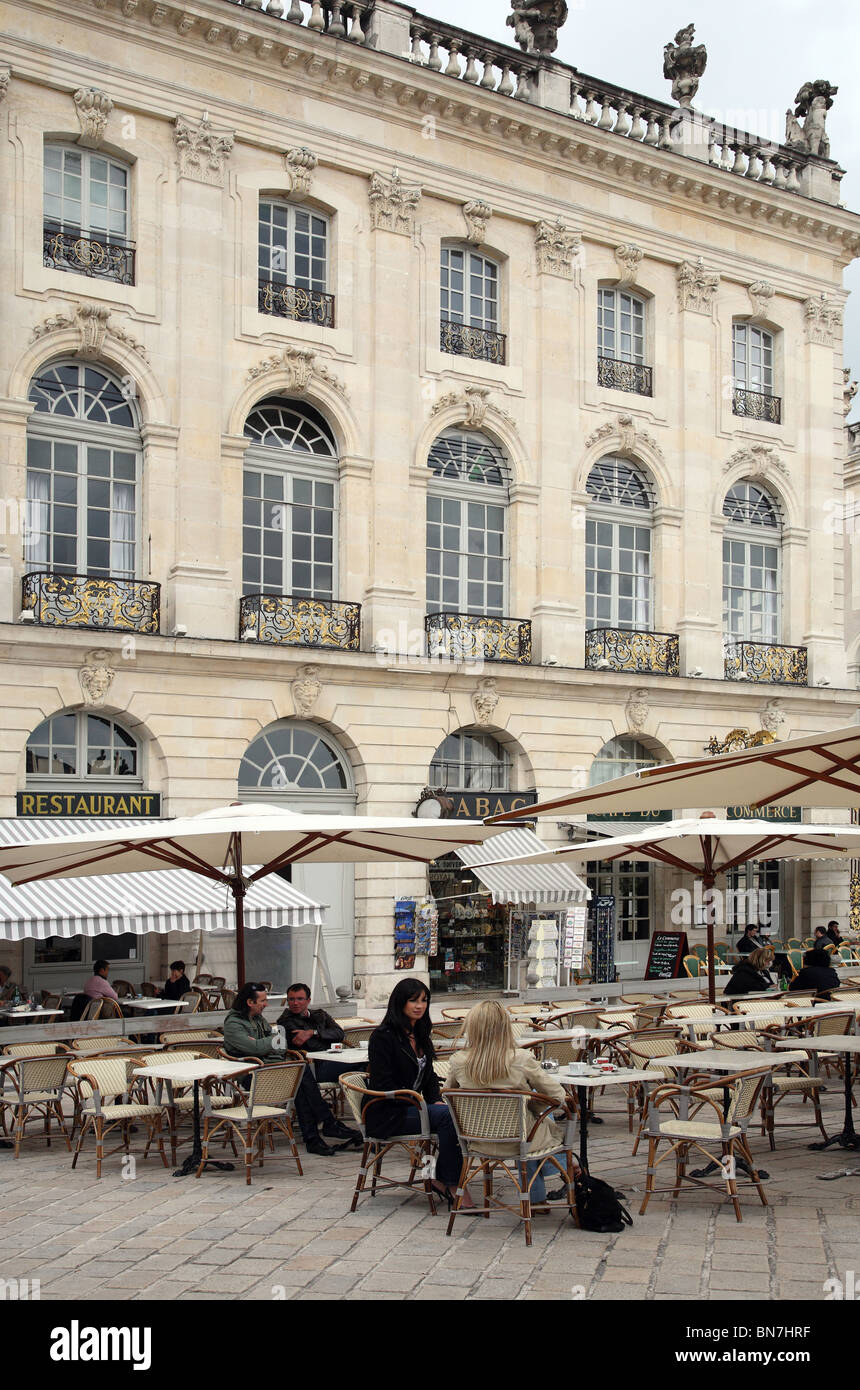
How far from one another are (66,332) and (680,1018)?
11822mm

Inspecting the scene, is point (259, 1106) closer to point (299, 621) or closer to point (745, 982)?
point (745, 982)

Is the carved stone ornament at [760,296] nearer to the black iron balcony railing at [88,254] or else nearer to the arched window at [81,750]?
the black iron balcony railing at [88,254]

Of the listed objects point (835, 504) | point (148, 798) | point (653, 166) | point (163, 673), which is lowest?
point (148, 798)

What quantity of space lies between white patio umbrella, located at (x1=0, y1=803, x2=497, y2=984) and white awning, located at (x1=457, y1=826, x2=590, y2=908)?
7.31m

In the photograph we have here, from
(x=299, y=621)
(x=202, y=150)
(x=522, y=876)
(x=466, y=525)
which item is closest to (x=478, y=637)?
(x=466, y=525)

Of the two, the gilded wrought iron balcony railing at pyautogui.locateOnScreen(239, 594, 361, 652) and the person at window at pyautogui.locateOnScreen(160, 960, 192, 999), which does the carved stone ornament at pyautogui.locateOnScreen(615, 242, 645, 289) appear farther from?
the person at window at pyautogui.locateOnScreen(160, 960, 192, 999)

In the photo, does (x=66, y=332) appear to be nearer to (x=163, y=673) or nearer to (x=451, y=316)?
(x=163, y=673)

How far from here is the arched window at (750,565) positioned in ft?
84.2

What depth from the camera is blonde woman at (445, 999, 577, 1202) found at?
7.80m

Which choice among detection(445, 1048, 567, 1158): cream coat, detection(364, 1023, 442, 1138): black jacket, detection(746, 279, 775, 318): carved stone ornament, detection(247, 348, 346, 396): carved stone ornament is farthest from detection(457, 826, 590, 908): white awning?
detection(445, 1048, 567, 1158): cream coat

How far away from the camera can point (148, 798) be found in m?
18.8

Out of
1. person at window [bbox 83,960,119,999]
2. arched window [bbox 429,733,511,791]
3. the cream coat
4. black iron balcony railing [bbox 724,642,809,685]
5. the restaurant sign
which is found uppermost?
black iron balcony railing [bbox 724,642,809,685]
